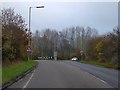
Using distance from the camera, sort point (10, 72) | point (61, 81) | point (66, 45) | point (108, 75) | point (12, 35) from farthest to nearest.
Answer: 1. point (66, 45)
2. point (12, 35)
3. point (108, 75)
4. point (10, 72)
5. point (61, 81)

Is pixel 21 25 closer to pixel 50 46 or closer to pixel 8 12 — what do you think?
pixel 8 12

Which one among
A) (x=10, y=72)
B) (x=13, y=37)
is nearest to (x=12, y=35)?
(x=13, y=37)

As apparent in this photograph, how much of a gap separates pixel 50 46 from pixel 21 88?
133961 millimetres

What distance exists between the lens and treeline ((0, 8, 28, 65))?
4300 cm

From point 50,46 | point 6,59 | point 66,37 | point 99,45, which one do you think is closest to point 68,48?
point 50,46

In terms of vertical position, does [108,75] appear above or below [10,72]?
below

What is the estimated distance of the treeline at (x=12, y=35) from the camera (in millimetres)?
43000

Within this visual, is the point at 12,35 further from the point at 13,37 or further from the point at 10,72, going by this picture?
the point at 10,72

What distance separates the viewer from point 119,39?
51.8 metres

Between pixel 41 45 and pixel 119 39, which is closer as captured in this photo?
pixel 119 39

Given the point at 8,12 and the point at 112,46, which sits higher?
the point at 8,12

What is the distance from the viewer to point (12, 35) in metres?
49.2

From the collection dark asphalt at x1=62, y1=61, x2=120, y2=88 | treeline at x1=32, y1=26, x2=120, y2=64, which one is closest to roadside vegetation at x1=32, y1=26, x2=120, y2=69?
treeline at x1=32, y1=26, x2=120, y2=64

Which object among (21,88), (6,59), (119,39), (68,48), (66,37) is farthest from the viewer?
(66,37)
